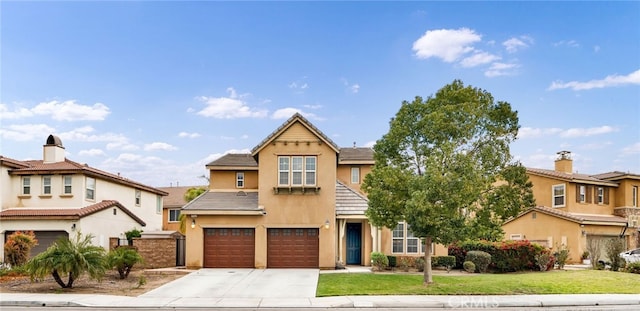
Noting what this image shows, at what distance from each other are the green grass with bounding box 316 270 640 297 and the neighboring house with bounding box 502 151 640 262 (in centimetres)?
1122

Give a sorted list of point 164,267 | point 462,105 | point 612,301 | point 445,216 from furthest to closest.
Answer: point 164,267 < point 462,105 < point 445,216 < point 612,301

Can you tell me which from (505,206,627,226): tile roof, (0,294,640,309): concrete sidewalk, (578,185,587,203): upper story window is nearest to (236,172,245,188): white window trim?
(0,294,640,309): concrete sidewalk

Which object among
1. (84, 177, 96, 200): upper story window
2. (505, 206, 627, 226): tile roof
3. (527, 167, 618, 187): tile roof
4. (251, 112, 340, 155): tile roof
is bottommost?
(505, 206, 627, 226): tile roof

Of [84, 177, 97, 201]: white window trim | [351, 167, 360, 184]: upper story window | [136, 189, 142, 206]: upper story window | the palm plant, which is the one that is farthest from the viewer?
[136, 189, 142, 206]: upper story window

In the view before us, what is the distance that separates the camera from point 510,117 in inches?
859

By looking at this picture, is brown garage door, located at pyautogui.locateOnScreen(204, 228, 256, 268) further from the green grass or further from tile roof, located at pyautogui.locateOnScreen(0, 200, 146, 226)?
tile roof, located at pyautogui.locateOnScreen(0, 200, 146, 226)

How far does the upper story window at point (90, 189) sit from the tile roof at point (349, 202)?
14.2m

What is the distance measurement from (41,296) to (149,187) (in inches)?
847

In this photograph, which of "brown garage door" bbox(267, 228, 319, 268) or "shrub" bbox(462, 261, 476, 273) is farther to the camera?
A: "brown garage door" bbox(267, 228, 319, 268)

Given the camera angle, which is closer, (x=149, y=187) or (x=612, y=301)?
(x=612, y=301)

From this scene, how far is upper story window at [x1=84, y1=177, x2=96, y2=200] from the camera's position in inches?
1225

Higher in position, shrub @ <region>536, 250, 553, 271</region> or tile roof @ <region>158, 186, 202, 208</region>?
tile roof @ <region>158, 186, 202, 208</region>

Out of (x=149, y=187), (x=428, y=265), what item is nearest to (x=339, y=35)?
(x=428, y=265)

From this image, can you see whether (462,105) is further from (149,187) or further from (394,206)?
→ (149,187)
